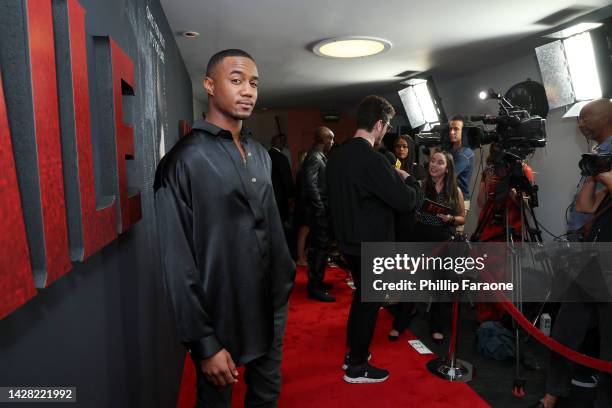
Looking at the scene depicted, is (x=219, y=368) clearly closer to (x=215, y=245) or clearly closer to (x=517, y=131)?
(x=215, y=245)

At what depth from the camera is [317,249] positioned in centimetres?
382

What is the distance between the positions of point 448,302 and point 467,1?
217 cm

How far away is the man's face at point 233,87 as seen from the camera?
127 cm

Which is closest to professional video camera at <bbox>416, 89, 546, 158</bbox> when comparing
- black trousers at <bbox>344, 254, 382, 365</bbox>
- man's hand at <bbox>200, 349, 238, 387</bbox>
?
black trousers at <bbox>344, 254, 382, 365</bbox>

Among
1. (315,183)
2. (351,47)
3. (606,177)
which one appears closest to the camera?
(606,177)

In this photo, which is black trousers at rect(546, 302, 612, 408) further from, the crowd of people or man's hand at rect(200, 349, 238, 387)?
man's hand at rect(200, 349, 238, 387)

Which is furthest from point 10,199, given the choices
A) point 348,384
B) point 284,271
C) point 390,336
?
point 390,336

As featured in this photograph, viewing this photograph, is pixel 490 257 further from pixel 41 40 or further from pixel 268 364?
pixel 41 40

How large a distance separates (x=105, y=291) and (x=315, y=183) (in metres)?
2.77

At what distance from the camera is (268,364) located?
138cm

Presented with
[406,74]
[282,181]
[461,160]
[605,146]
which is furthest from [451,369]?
[406,74]

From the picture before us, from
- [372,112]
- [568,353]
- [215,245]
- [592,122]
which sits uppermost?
[372,112]

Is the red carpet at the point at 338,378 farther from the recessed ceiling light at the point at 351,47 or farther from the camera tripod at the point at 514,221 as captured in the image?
the recessed ceiling light at the point at 351,47

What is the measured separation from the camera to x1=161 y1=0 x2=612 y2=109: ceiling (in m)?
3.00
